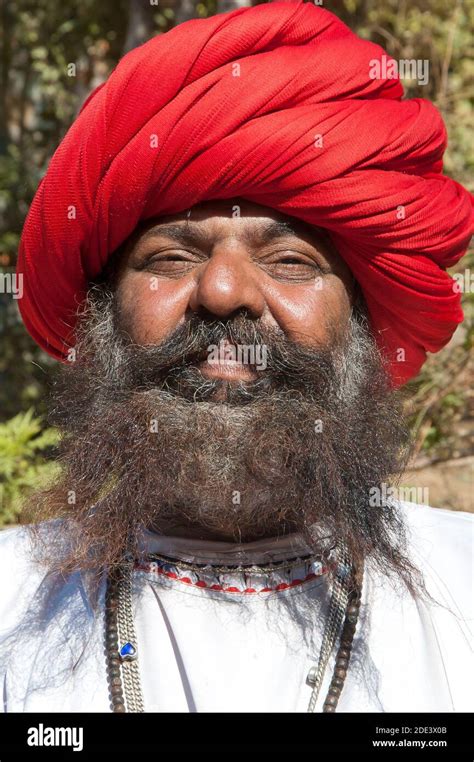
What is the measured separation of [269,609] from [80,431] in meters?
0.75

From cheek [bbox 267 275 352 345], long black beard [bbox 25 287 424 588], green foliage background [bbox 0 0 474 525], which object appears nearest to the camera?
long black beard [bbox 25 287 424 588]

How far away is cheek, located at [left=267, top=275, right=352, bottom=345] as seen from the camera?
2.25 metres

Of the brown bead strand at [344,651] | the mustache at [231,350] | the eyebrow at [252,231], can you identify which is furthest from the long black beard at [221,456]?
the eyebrow at [252,231]

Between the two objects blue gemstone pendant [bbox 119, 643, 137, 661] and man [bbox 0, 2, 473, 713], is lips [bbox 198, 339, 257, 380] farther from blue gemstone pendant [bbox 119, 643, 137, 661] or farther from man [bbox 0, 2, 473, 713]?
blue gemstone pendant [bbox 119, 643, 137, 661]

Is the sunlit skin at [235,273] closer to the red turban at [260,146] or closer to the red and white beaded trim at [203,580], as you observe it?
the red turban at [260,146]

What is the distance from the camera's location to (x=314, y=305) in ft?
7.59

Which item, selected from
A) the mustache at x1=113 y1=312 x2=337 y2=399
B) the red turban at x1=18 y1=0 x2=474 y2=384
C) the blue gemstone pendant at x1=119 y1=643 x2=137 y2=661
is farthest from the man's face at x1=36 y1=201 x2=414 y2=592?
the blue gemstone pendant at x1=119 y1=643 x2=137 y2=661

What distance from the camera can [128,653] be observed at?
2.11m

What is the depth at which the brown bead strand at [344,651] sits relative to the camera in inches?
80.9

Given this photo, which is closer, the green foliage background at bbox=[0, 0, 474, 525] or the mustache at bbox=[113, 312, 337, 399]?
the mustache at bbox=[113, 312, 337, 399]

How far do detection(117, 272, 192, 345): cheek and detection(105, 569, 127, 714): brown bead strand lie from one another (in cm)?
66

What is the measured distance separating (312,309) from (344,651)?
2.98 feet

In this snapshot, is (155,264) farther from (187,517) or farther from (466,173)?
(466,173)

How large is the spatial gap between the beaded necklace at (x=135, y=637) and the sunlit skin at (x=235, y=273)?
1.97ft
